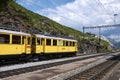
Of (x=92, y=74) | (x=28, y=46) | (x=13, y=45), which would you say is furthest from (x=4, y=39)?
(x=92, y=74)

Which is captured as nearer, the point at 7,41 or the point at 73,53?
the point at 7,41

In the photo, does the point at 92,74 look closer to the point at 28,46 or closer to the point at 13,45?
the point at 13,45

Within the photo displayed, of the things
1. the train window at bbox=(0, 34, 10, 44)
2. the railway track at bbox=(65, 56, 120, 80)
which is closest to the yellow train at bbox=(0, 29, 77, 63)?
the train window at bbox=(0, 34, 10, 44)

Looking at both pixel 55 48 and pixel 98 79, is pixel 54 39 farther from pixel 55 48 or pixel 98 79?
pixel 98 79

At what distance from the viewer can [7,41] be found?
29.7 metres

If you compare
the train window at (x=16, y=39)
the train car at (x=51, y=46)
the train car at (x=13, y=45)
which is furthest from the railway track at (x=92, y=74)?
the train car at (x=51, y=46)

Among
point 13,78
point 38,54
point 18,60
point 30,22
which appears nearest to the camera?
point 13,78

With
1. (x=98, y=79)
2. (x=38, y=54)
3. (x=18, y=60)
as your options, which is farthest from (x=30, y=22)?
(x=98, y=79)

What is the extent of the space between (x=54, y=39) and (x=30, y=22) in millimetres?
35389

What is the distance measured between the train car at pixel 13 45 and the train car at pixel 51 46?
2.50 metres

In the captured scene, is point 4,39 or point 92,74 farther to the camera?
point 4,39

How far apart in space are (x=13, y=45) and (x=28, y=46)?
4344mm

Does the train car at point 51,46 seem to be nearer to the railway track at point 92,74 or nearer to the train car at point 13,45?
the train car at point 13,45

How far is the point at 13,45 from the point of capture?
1213 inches
